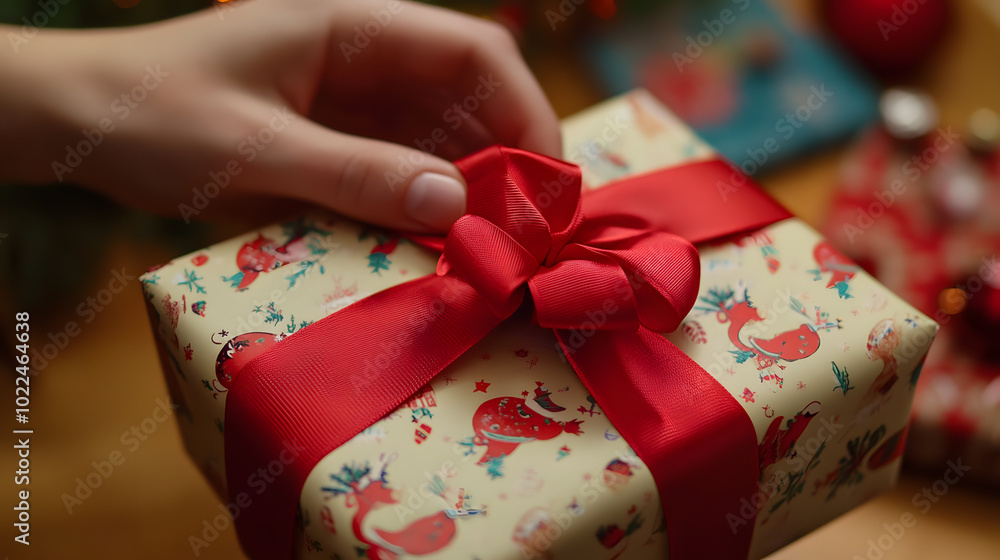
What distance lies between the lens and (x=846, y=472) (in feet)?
2.32

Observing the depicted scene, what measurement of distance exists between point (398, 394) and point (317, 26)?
1.36 feet

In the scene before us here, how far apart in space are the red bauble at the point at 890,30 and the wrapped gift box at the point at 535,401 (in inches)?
24.7

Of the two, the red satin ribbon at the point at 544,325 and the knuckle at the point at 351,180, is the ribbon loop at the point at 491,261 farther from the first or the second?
the knuckle at the point at 351,180

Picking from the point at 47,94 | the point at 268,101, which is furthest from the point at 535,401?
the point at 47,94

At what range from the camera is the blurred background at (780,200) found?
0.81 m

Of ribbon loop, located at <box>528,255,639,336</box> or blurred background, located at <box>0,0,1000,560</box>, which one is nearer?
ribbon loop, located at <box>528,255,639,336</box>

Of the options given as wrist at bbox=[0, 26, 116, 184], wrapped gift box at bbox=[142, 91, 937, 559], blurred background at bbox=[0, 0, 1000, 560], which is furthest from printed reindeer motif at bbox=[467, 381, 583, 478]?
wrist at bbox=[0, 26, 116, 184]

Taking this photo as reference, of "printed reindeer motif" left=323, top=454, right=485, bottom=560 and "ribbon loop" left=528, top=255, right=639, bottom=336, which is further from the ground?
"ribbon loop" left=528, top=255, right=639, bottom=336

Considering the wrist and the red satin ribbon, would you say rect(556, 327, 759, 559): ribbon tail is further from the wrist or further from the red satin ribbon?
the wrist

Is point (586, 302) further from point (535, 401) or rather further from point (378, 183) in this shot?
point (378, 183)

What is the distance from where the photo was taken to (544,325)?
23.4 inches

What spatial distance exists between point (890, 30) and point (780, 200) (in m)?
0.35

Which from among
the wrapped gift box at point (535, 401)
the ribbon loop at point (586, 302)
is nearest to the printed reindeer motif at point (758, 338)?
the wrapped gift box at point (535, 401)

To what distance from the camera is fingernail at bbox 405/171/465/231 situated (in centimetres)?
68
